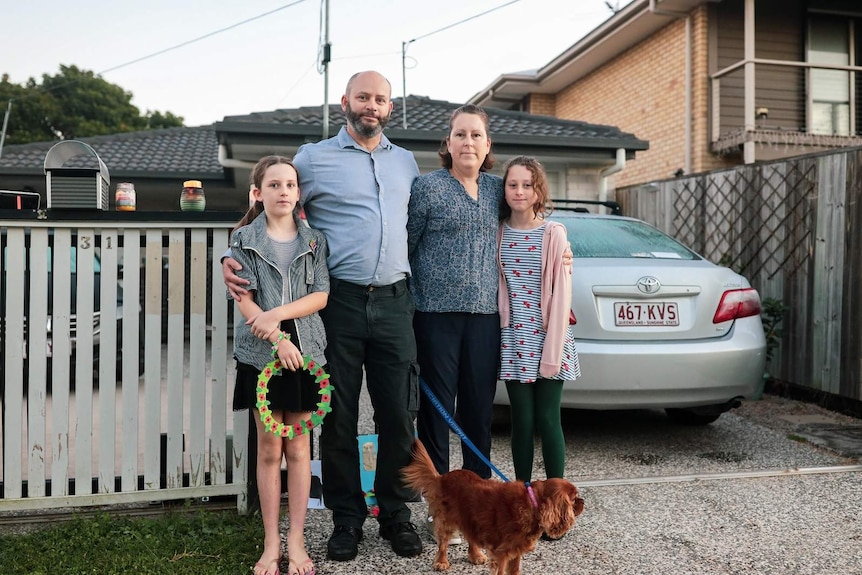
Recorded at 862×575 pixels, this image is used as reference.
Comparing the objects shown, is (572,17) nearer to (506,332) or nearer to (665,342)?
(665,342)

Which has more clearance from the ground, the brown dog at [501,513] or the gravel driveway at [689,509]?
the brown dog at [501,513]

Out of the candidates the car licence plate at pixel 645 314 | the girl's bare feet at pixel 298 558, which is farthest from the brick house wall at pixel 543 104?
the girl's bare feet at pixel 298 558

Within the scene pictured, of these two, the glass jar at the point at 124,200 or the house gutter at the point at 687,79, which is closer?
the glass jar at the point at 124,200

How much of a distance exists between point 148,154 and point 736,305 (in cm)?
1095

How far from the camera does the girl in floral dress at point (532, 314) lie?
9.63 feet

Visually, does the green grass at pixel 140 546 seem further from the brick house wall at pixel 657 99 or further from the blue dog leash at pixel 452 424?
the brick house wall at pixel 657 99

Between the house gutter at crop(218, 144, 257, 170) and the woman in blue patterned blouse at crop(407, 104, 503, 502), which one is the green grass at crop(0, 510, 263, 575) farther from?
the house gutter at crop(218, 144, 257, 170)

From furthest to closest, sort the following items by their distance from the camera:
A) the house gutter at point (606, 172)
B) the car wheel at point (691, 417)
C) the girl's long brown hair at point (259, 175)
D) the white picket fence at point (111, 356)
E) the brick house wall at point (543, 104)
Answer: the brick house wall at point (543, 104), the house gutter at point (606, 172), the car wheel at point (691, 417), the white picket fence at point (111, 356), the girl's long brown hair at point (259, 175)

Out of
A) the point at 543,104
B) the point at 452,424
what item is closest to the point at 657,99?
the point at 543,104

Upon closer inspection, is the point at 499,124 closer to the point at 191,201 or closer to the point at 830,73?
the point at 830,73

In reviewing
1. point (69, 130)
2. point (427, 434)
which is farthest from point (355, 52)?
point (69, 130)

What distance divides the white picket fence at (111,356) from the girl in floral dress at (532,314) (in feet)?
3.91

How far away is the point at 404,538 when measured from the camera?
2.88 meters

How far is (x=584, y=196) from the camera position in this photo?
9586 millimetres
